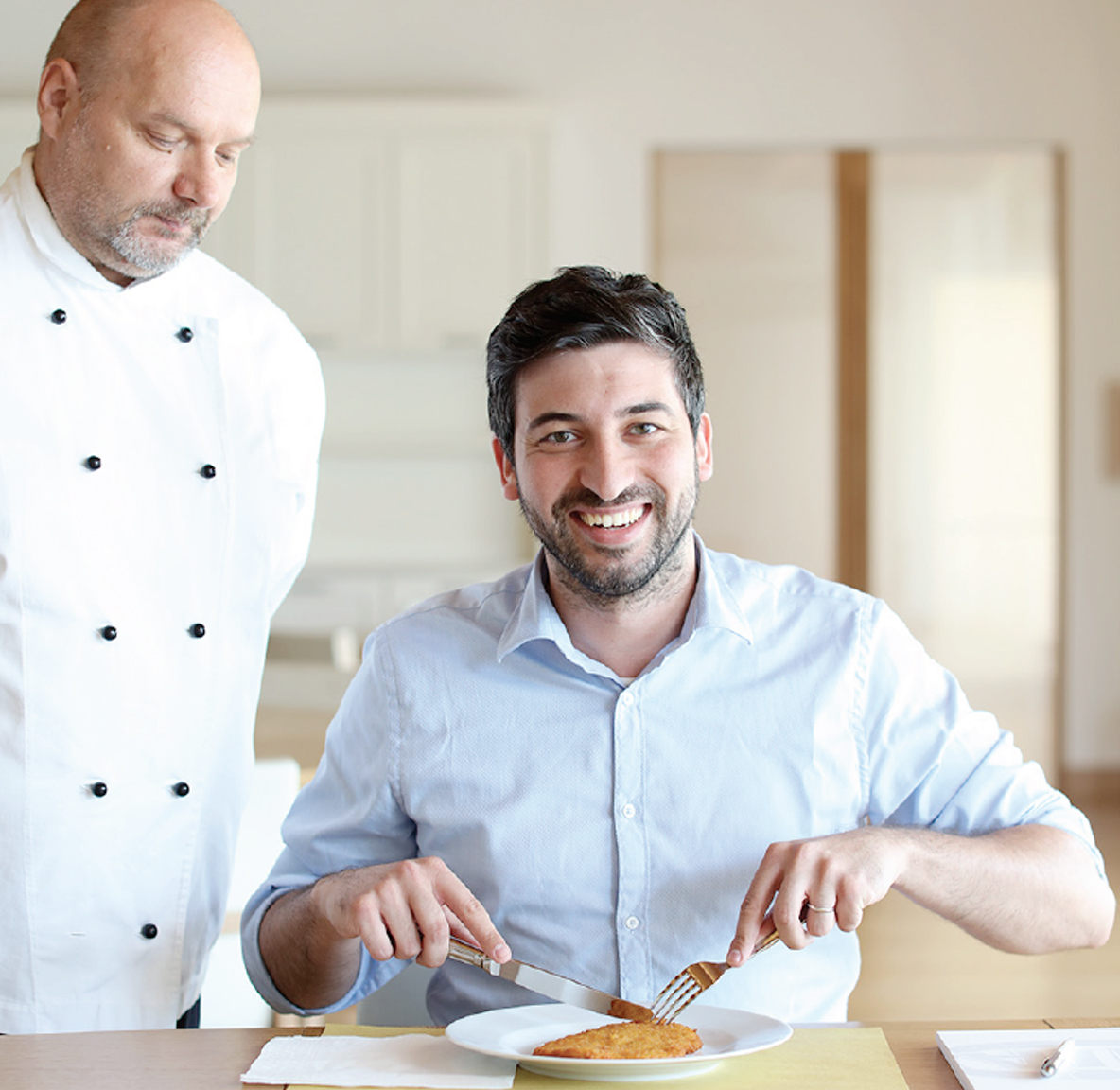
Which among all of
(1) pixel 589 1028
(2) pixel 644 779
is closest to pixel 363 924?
(1) pixel 589 1028

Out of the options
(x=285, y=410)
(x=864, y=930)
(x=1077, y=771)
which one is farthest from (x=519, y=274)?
(x=285, y=410)

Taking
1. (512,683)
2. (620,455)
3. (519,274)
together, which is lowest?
(512,683)

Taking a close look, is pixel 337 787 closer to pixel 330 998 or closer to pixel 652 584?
pixel 330 998

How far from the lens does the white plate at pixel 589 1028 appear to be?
102 cm

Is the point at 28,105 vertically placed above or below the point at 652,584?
above

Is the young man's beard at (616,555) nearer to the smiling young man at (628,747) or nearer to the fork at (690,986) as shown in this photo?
the smiling young man at (628,747)

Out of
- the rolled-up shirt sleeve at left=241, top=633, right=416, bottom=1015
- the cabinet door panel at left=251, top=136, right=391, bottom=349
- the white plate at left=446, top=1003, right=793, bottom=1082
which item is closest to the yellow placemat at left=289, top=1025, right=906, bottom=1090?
the white plate at left=446, top=1003, right=793, bottom=1082

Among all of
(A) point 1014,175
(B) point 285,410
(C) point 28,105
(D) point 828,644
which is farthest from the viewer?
(A) point 1014,175

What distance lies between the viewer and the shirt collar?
4.67ft

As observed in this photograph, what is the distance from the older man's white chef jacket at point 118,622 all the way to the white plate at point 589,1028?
525mm

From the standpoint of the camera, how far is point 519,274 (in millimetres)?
4973

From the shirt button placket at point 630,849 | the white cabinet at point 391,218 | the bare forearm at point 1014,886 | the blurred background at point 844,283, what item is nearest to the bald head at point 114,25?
the shirt button placket at point 630,849

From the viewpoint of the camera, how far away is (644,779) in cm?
139

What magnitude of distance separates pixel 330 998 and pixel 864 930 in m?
2.89
